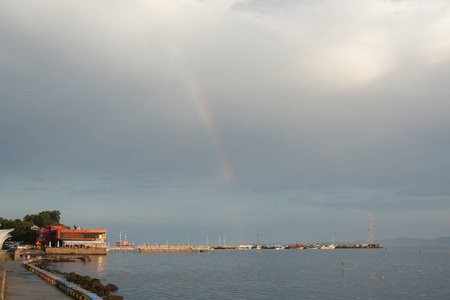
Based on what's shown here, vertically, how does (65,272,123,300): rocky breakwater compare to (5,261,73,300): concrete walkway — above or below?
below

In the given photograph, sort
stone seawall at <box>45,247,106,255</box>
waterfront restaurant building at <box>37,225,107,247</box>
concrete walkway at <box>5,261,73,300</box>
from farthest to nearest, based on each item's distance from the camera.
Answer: waterfront restaurant building at <box>37,225,107,247</box>
stone seawall at <box>45,247,106,255</box>
concrete walkway at <box>5,261,73,300</box>

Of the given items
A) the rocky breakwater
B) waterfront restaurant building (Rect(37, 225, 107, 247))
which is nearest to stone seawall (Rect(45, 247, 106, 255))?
waterfront restaurant building (Rect(37, 225, 107, 247))

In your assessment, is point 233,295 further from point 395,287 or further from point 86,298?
point 395,287

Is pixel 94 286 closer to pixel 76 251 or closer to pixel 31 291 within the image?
pixel 31 291

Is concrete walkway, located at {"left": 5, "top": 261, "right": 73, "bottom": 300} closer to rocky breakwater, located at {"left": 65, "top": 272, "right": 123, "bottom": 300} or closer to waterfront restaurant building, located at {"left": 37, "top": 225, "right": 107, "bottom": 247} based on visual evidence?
rocky breakwater, located at {"left": 65, "top": 272, "right": 123, "bottom": 300}

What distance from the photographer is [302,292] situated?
220ft

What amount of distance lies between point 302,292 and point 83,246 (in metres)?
142

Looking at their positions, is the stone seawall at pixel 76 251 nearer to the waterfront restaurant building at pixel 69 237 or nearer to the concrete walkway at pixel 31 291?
the waterfront restaurant building at pixel 69 237

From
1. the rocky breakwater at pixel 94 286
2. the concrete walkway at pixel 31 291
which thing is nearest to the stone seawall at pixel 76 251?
the rocky breakwater at pixel 94 286

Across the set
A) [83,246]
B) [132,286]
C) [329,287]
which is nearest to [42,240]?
[83,246]

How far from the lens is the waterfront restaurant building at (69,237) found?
186375 millimetres

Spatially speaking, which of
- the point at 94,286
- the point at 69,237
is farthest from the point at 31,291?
the point at 69,237

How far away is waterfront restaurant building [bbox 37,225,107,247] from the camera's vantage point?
186375mm

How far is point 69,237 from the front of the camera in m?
187
